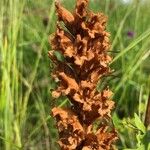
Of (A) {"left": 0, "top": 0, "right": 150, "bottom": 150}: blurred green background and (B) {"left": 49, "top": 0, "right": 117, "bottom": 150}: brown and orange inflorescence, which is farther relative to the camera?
(A) {"left": 0, "top": 0, "right": 150, "bottom": 150}: blurred green background

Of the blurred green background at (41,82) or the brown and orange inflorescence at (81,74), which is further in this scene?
the blurred green background at (41,82)

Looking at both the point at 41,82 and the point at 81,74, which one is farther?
the point at 41,82

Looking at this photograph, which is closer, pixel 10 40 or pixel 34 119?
pixel 10 40

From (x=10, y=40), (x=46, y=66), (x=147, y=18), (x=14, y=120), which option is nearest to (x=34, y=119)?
(x=46, y=66)

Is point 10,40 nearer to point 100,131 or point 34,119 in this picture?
point 100,131
